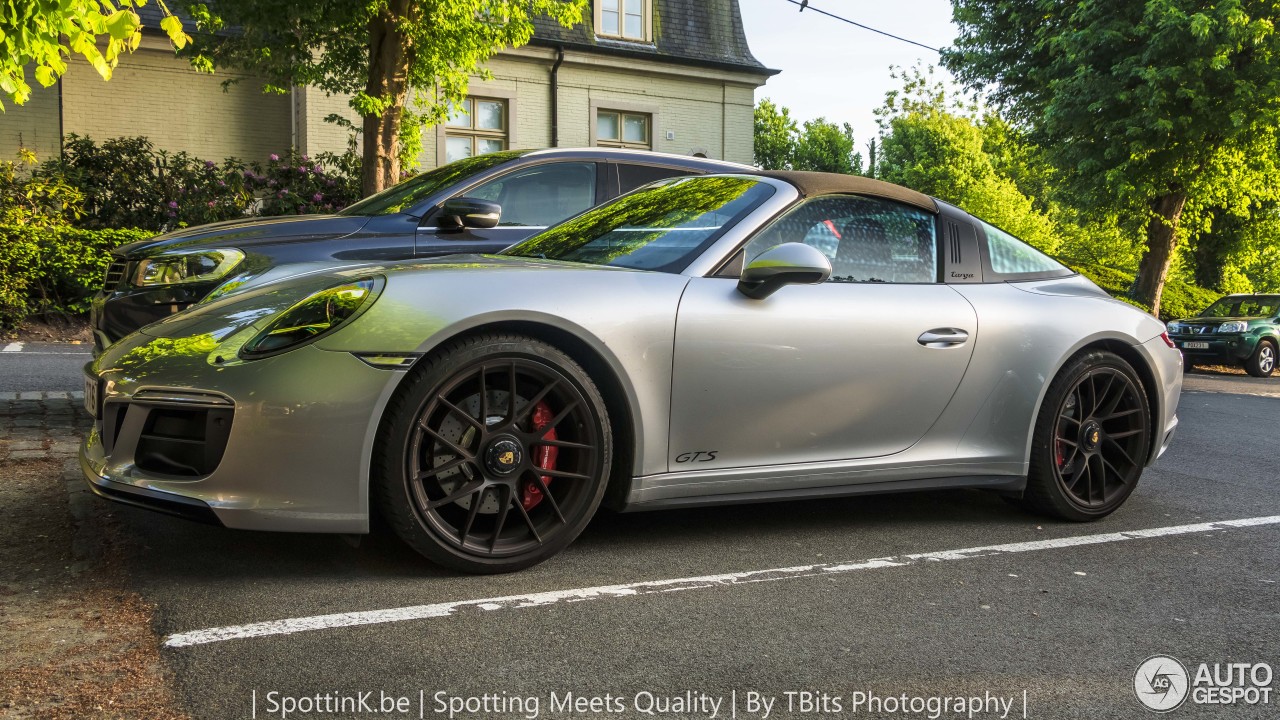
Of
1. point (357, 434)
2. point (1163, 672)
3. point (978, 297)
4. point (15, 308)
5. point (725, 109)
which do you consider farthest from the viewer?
point (725, 109)

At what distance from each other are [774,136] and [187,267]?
64.4 m

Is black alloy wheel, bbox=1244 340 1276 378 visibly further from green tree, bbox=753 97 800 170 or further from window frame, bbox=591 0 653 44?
green tree, bbox=753 97 800 170

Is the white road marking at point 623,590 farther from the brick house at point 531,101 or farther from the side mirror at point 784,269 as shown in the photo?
the brick house at point 531,101

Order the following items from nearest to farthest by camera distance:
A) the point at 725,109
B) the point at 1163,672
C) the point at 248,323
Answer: the point at 1163,672 < the point at 248,323 < the point at 725,109

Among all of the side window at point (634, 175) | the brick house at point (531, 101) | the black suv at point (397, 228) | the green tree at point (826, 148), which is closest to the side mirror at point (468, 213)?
the black suv at point (397, 228)

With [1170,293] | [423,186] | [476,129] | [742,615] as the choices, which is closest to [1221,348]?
[1170,293]

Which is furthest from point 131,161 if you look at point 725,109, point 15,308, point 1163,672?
point 1163,672

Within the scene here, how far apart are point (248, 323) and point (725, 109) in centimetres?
1925

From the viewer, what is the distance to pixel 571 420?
353 centimetres

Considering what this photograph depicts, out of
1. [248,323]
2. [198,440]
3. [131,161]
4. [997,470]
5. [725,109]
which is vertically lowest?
[997,470]

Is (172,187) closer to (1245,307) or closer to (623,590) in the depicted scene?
(623,590)

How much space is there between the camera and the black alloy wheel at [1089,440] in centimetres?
448

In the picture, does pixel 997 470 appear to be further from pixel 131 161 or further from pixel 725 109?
pixel 725 109

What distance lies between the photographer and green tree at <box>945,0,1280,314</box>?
19.3m
